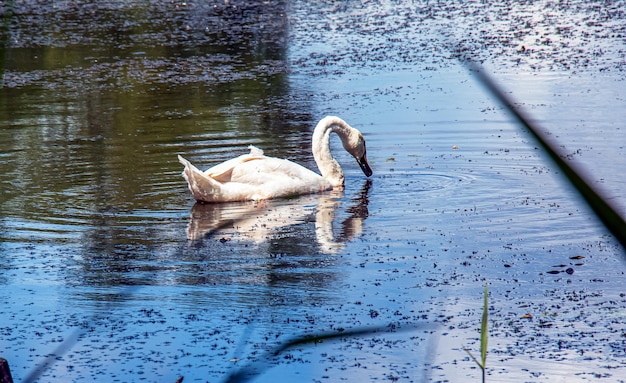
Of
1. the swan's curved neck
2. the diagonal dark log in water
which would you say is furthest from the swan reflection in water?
the diagonal dark log in water

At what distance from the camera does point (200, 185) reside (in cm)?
907

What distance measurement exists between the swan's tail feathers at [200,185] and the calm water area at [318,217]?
0.39 ft

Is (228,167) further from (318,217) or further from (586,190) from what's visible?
(586,190)

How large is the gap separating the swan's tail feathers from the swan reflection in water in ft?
0.33

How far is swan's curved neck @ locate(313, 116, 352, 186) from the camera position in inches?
391

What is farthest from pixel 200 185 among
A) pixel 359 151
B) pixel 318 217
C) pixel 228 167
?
pixel 359 151

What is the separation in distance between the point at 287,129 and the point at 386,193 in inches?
128

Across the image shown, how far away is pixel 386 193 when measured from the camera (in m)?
9.33

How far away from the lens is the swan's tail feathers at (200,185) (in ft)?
29.1

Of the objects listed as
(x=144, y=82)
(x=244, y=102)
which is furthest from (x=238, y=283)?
(x=144, y=82)

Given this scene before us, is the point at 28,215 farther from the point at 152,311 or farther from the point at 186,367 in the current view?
the point at 186,367

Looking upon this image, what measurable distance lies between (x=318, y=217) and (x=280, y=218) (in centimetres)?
32

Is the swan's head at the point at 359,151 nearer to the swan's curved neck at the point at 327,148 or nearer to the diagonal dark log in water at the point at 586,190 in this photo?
the swan's curved neck at the point at 327,148

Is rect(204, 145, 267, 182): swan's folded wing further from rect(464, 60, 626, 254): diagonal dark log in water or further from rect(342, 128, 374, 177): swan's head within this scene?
rect(464, 60, 626, 254): diagonal dark log in water
